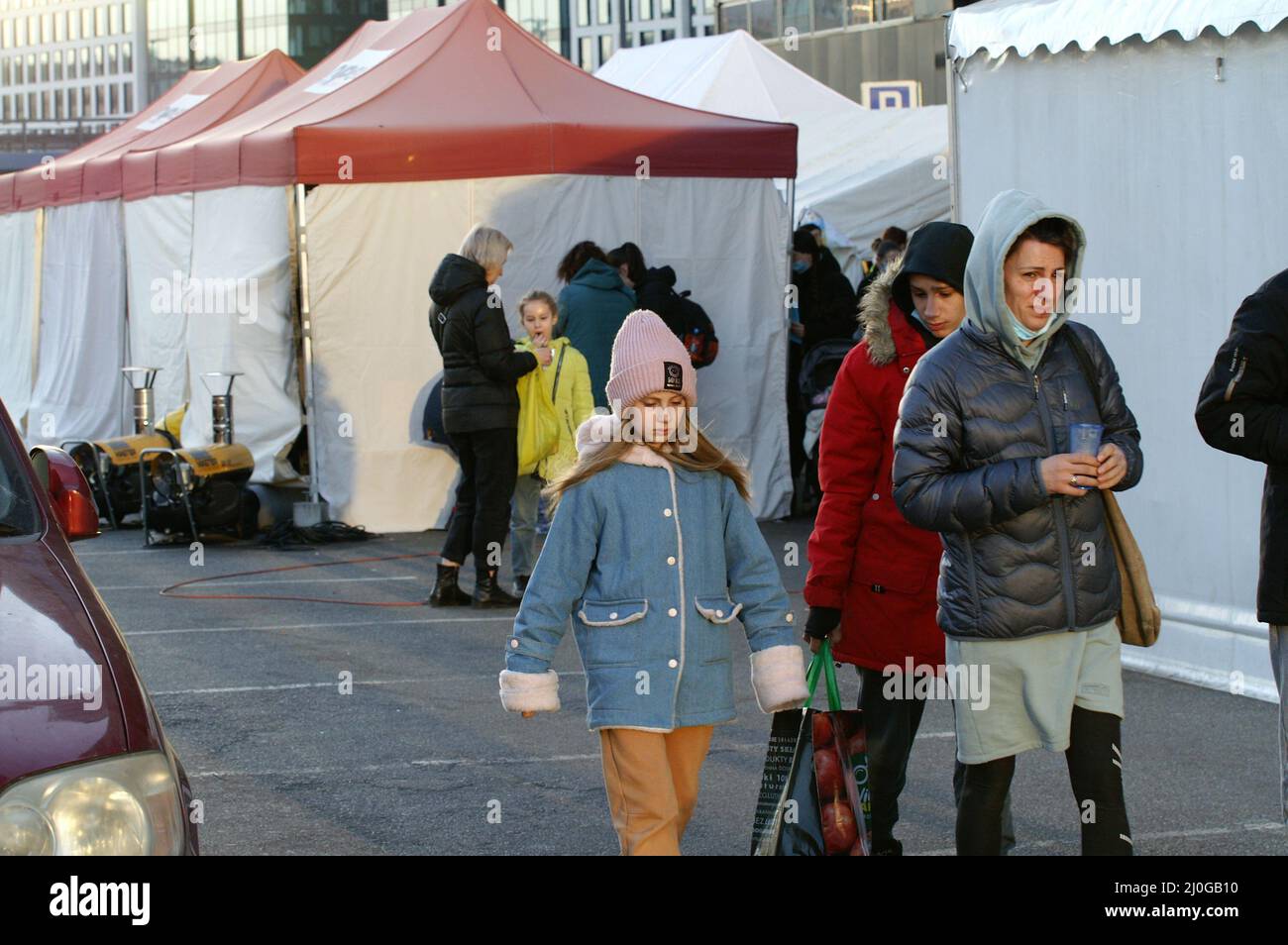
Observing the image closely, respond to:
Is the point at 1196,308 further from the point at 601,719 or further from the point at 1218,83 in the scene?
the point at 601,719

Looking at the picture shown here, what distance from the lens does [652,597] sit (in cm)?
451

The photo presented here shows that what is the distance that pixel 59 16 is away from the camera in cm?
16038

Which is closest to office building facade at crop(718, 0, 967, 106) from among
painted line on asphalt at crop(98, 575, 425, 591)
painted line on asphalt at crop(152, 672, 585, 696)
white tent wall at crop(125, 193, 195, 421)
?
white tent wall at crop(125, 193, 195, 421)

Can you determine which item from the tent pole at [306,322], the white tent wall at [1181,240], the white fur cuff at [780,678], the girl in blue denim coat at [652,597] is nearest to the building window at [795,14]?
the tent pole at [306,322]

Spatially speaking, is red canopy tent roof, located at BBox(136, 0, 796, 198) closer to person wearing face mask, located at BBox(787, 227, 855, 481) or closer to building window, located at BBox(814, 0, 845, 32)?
person wearing face mask, located at BBox(787, 227, 855, 481)

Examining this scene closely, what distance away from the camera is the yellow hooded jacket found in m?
10.8

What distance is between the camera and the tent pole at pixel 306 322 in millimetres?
13719

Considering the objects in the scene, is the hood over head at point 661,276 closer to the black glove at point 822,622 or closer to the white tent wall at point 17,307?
the white tent wall at point 17,307

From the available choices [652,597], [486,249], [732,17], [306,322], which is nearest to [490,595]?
[486,249]

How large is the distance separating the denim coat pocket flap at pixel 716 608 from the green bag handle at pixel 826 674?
30 cm

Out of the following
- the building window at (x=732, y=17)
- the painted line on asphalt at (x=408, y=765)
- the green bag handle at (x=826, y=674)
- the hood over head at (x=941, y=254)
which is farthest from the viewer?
the building window at (x=732, y=17)

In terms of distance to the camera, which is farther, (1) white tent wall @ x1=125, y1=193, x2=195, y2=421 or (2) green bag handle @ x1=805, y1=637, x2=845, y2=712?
(1) white tent wall @ x1=125, y1=193, x2=195, y2=421

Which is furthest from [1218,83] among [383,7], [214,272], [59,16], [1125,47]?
[59,16]

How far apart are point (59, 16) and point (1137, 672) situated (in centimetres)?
16533
